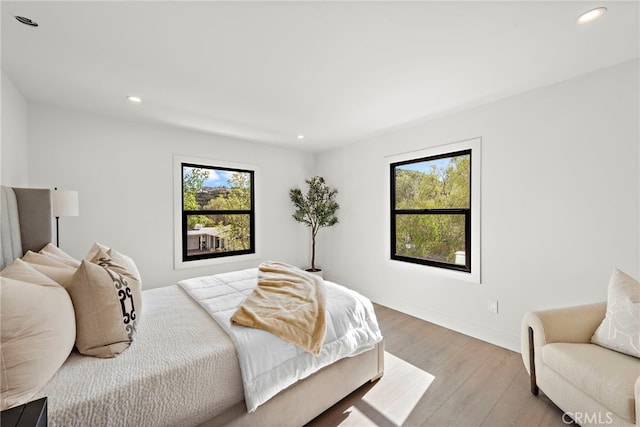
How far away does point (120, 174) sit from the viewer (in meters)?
3.05

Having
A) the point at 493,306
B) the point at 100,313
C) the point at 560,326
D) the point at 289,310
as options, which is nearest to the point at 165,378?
the point at 100,313

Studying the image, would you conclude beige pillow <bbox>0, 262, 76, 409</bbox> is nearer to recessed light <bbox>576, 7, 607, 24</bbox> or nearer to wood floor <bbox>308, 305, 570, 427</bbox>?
wood floor <bbox>308, 305, 570, 427</bbox>

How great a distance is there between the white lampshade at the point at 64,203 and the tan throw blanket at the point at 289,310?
5.76ft

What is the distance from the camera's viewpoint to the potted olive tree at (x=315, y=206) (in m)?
4.32

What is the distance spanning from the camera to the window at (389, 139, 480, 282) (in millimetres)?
2873

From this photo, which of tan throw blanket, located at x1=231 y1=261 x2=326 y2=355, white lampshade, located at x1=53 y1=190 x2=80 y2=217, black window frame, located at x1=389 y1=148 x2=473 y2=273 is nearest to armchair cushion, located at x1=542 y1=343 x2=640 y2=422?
black window frame, located at x1=389 y1=148 x2=473 y2=273

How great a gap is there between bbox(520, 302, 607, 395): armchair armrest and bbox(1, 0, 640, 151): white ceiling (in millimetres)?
1799

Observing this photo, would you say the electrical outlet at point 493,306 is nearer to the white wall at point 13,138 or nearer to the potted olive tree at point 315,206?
the potted olive tree at point 315,206

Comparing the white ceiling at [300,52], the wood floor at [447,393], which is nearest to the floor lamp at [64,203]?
the white ceiling at [300,52]

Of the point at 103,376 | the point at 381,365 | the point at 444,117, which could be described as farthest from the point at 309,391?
the point at 444,117

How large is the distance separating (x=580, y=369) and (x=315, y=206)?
135 inches

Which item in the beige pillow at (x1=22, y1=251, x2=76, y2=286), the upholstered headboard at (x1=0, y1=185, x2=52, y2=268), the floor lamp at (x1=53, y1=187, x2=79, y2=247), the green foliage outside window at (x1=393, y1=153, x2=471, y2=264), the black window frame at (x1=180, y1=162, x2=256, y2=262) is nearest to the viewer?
the beige pillow at (x1=22, y1=251, x2=76, y2=286)

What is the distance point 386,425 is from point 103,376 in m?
1.60

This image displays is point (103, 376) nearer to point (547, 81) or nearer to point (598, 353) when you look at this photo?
point (598, 353)
